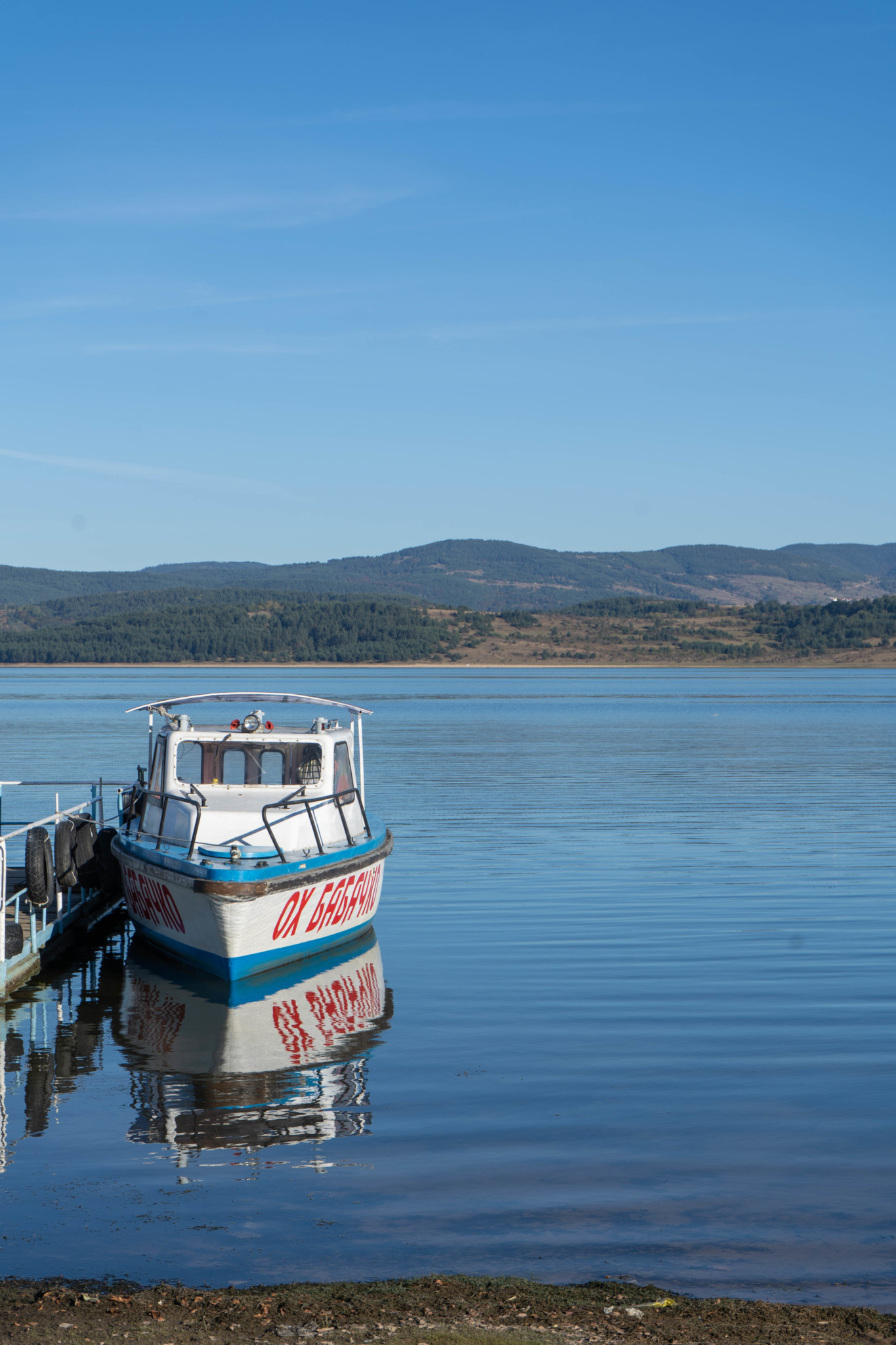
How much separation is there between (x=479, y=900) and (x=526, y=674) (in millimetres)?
165969

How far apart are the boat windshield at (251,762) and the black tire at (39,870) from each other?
2093 millimetres

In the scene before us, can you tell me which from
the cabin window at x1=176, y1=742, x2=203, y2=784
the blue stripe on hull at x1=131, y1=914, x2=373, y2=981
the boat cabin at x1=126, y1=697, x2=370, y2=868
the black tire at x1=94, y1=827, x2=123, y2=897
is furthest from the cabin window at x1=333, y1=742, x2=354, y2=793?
the black tire at x1=94, y1=827, x2=123, y2=897

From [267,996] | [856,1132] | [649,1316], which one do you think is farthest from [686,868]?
[649,1316]

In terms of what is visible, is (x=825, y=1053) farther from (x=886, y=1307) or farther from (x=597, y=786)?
(x=597, y=786)

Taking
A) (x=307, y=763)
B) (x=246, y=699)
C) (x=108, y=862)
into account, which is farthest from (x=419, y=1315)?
(x=108, y=862)

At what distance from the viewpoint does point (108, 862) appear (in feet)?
66.0

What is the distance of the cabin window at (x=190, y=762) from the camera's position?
57.9 ft

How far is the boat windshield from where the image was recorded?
698 inches

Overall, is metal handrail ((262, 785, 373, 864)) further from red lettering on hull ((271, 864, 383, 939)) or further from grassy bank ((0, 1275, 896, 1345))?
grassy bank ((0, 1275, 896, 1345))

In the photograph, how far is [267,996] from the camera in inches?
586

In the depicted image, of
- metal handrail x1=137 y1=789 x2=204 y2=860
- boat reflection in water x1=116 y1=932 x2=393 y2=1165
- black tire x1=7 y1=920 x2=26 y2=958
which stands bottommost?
boat reflection in water x1=116 y1=932 x2=393 y2=1165

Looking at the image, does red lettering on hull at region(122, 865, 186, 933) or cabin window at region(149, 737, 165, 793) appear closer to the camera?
red lettering on hull at region(122, 865, 186, 933)

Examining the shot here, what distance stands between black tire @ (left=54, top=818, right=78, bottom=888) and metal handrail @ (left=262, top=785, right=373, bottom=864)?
10.4 feet

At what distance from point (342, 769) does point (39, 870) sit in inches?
173
